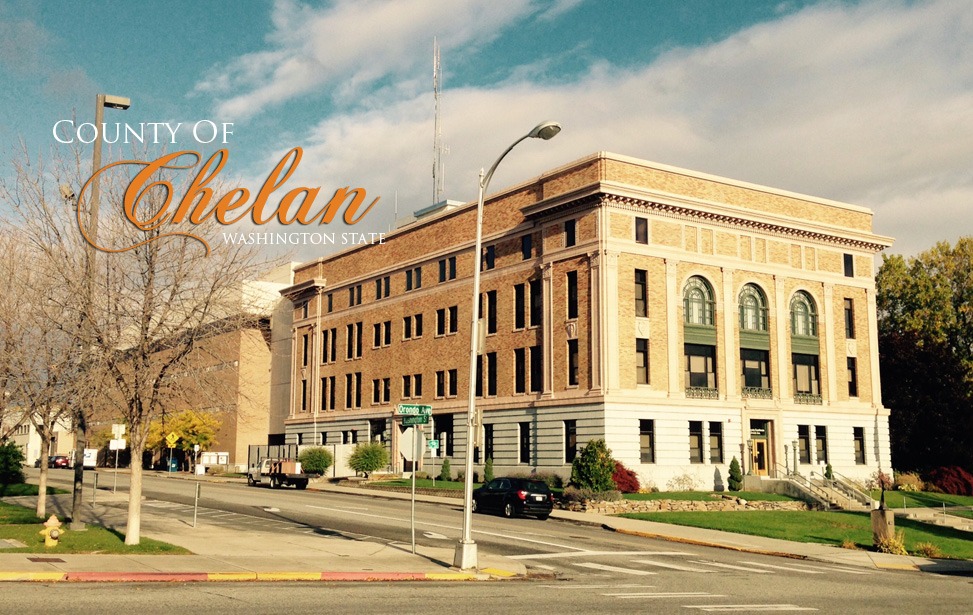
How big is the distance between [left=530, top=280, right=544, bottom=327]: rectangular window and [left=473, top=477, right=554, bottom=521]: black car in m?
15.8

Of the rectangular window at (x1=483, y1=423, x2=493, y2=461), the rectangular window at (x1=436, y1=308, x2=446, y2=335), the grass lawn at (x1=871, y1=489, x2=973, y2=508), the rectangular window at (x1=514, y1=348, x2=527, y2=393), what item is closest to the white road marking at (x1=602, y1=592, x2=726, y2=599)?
the grass lawn at (x1=871, y1=489, x2=973, y2=508)

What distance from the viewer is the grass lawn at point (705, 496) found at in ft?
148

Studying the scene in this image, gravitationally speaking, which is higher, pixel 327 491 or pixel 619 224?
pixel 619 224

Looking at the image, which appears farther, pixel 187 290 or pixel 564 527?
pixel 564 527

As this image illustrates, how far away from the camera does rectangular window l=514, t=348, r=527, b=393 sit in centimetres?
5524

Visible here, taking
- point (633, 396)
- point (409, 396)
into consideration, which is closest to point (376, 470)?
point (409, 396)

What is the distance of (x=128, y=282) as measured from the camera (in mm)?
22406

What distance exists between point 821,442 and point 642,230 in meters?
17.6

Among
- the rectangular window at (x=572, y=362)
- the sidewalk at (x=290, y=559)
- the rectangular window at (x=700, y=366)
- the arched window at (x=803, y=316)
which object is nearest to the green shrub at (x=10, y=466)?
the sidewalk at (x=290, y=559)

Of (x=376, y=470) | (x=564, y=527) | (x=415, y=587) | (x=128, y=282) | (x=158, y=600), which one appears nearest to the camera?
(x=158, y=600)

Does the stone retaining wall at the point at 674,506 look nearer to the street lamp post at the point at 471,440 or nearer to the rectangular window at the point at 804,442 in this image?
the rectangular window at the point at 804,442

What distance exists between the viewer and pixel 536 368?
54406mm

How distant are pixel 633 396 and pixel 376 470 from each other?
20478 mm

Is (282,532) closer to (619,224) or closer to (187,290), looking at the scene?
(187,290)
